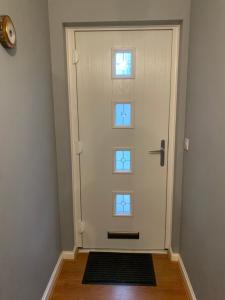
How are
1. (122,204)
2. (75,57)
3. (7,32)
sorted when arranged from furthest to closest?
(122,204) < (75,57) < (7,32)

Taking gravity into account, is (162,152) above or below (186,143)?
below

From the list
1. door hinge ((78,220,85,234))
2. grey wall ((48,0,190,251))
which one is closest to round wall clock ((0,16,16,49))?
grey wall ((48,0,190,251))

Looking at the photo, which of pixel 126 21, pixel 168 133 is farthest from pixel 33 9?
pixel 168 133

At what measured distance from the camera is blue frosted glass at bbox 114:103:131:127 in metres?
2.19

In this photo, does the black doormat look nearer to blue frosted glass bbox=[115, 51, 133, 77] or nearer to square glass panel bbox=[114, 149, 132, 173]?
square glass panel bbox=[114, 149, 132, 173]

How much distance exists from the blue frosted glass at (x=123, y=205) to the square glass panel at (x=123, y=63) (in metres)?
1.09

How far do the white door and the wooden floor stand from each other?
0.32 metres

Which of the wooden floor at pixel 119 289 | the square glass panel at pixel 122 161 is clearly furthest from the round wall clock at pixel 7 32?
the wooden floor at pixel 119 289

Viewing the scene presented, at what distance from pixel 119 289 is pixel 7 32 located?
1.95 m

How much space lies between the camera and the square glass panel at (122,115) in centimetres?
219

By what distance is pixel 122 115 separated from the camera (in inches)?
87.0

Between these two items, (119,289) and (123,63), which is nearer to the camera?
(119,289)

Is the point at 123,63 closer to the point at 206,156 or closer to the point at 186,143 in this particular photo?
the point at 186,143

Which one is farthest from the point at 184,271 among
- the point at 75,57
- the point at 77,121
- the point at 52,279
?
the point at 75,57
